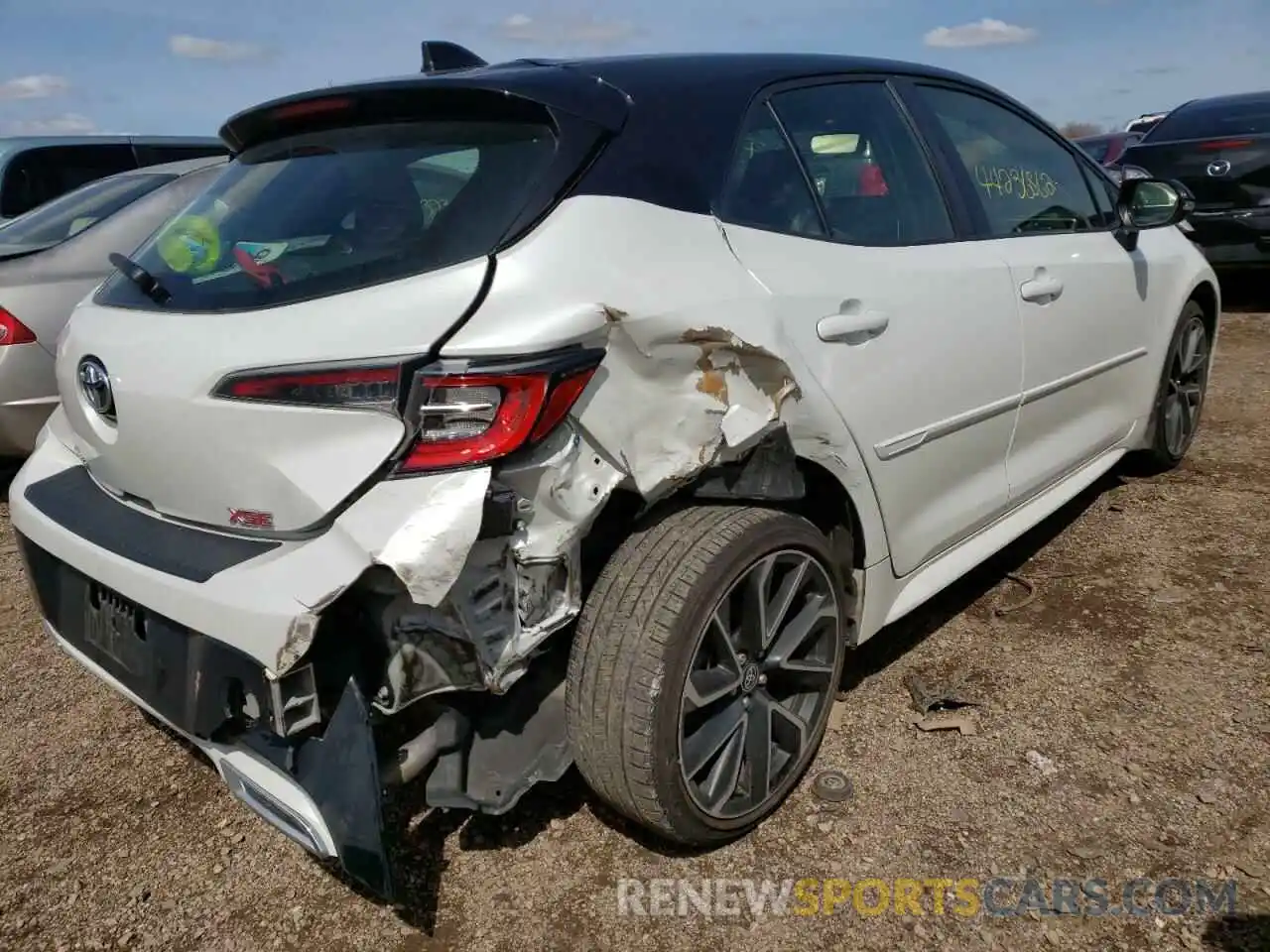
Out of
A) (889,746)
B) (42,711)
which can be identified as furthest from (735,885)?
(42,711)

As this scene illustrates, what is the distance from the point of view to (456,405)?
166cm

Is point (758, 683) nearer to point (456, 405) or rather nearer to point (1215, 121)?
point (456, 405)

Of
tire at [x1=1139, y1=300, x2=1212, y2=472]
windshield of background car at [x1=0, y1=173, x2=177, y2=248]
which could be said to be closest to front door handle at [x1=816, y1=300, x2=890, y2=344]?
tire at [x1=1139, y1=300, x2=1212, y2=472]

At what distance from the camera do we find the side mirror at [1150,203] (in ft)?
11.5

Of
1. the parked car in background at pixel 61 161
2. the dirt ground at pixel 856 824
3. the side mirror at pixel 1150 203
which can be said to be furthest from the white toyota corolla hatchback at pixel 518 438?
the parked car in background at pixel 61 161

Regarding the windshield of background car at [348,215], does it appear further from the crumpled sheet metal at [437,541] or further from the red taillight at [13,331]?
the red taillight at [13,331]

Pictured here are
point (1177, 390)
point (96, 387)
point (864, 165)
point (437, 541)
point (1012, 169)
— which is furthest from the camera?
point (1177, 390)

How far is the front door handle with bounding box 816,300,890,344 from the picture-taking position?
2.16 m

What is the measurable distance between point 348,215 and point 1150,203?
2924 mm

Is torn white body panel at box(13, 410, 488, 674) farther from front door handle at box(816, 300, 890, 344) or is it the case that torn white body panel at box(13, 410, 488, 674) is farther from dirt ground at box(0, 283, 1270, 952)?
front door handle at box(816, 300, 890, 344)

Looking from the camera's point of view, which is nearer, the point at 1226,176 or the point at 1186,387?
the point at 1186,387

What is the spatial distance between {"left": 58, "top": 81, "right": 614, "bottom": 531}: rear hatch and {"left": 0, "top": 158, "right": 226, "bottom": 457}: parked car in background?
6.60 feet

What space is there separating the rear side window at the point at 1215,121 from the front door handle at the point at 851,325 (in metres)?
6.59

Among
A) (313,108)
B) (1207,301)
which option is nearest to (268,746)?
(313,108)
